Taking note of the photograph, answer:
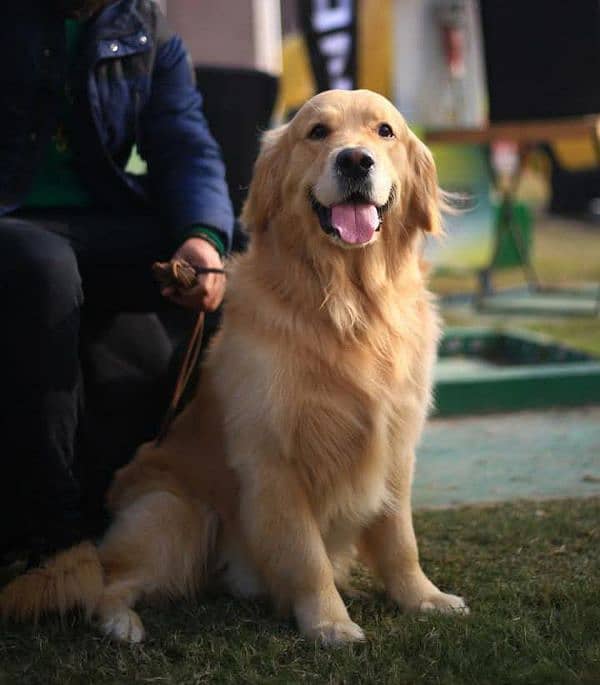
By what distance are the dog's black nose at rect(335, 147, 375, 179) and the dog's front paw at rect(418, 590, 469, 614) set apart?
1.01 meters

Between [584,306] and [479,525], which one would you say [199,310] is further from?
[584,306]

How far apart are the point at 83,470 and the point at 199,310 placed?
60 cm

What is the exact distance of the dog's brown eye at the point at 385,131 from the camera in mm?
2590

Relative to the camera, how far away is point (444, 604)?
237 cm

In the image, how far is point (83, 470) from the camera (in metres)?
2.93

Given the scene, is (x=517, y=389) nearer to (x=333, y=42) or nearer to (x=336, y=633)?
(x=336, y=633)

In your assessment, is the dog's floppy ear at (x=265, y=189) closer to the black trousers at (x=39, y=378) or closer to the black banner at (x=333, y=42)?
the black trousers at (x=39, y=378)

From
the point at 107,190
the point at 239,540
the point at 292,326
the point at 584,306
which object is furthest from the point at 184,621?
the point at 584,306

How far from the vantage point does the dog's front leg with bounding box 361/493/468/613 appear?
242cm

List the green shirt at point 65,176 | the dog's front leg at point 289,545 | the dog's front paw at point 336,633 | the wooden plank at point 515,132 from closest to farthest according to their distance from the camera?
the dog's front paw at point 336,633, the dog's front leg at point 289,545, the green shirt at point 65,176, the wooden plank at point 515,132

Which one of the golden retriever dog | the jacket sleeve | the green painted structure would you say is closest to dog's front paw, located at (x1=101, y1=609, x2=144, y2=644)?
the golden retriever dog

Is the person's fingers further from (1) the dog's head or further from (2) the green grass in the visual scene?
(2) the green grass

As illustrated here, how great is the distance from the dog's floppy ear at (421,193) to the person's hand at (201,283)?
1.77ft

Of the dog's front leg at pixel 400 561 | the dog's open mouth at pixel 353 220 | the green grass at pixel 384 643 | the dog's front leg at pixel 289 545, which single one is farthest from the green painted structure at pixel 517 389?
the dog's front leg at pixel 289 545
